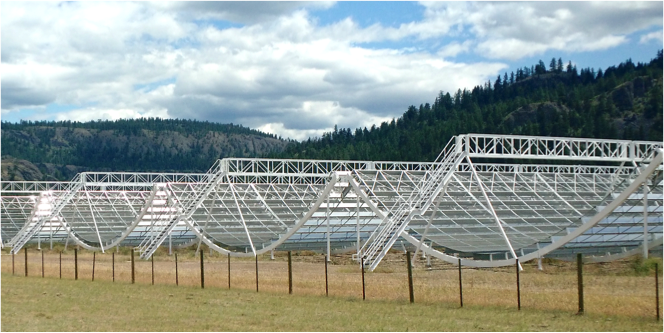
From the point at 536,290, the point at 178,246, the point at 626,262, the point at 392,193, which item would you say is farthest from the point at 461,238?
the point at 178,246

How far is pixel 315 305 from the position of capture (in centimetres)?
2389

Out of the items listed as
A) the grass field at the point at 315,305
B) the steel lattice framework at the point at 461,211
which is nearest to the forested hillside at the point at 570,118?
the steel lattice framework at the point at 461,211

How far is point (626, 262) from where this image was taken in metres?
45.7

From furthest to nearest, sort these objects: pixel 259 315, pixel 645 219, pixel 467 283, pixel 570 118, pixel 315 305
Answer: pixel 570 118
pixel 645 219
pixel 467 283
pixel 315 305
pixel 259 315

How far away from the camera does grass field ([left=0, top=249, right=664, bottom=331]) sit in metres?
19.6

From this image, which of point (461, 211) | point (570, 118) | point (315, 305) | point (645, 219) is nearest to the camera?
point (315, 305)

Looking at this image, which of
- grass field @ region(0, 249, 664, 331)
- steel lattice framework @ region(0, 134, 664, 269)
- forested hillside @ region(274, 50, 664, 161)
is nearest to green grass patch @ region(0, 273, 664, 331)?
grass field @ region(0, 249, 664, 331)

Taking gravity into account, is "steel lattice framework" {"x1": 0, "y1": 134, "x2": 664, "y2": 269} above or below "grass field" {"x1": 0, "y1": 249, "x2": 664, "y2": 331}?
above

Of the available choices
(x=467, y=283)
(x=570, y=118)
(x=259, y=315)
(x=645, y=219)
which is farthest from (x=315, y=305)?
(x=570, y=118)

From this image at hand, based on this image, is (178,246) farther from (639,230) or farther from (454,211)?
(639,230)

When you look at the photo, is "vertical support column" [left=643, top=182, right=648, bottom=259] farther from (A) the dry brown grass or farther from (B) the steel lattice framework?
(A) the dry brown grass

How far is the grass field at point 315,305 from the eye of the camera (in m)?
19.6

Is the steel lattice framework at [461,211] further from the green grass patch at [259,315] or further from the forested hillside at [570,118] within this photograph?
the forested hillside at [570,118]

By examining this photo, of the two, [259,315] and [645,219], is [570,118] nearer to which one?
[645,219]
